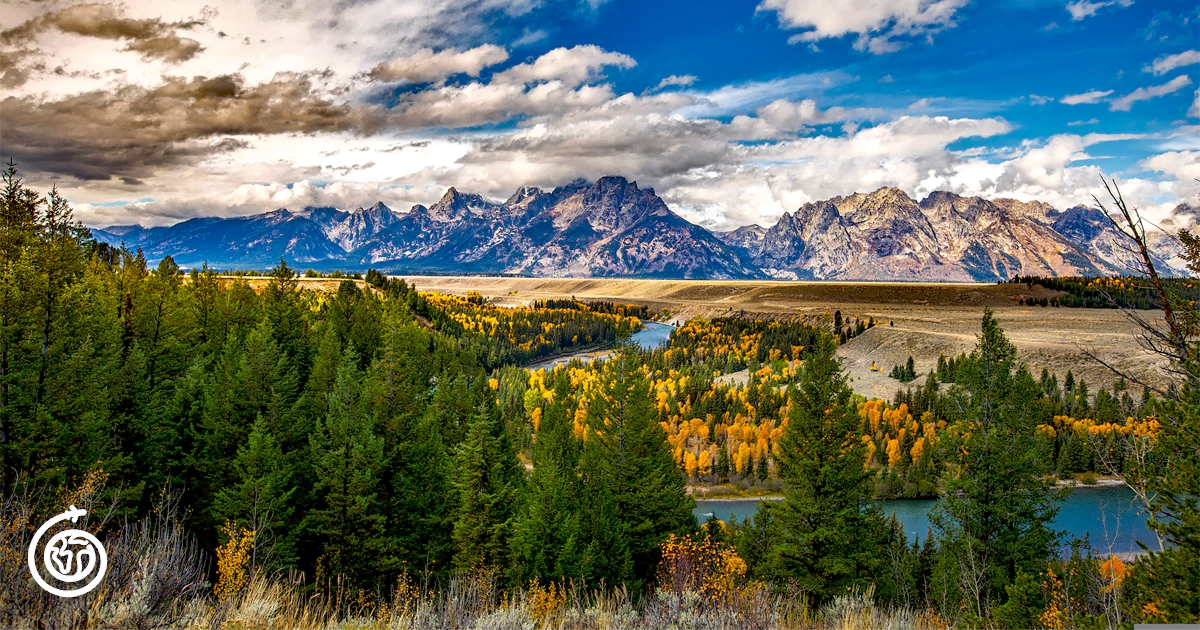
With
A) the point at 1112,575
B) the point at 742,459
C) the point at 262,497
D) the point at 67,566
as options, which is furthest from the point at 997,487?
the point at 742,459

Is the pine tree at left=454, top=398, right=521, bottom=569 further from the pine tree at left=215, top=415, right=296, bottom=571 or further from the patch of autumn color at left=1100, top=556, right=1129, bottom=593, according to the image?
the patch of autumn color at left=1100, top=556, right=1129, bottom=593

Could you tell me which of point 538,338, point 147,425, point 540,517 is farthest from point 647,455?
point 538,338

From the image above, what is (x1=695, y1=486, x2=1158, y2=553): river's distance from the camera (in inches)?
2503

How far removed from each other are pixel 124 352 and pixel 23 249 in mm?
12455

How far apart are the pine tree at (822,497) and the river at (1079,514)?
35578 millimetres

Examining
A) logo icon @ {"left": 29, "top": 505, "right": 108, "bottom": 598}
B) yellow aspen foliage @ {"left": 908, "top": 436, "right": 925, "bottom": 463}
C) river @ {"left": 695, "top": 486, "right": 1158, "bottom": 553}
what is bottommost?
river @ {"left": 695, "top": 486, "right": 1158, "bottom": 553}

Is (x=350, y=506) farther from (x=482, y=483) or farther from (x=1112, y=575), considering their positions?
(x=1112, y=575)

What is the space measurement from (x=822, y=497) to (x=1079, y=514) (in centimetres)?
6193

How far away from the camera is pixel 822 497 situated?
93.8 ft

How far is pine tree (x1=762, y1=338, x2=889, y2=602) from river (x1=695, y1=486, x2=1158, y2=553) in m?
35.6

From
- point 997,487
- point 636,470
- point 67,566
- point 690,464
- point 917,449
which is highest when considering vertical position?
point 67,566

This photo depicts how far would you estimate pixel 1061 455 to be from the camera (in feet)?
243

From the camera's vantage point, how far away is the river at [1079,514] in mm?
63566

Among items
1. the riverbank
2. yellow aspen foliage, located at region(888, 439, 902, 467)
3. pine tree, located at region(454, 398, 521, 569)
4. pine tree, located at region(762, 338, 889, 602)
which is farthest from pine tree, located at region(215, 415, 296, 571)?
yellow aspen foliage, located at region(888, 439, 902, 467)
